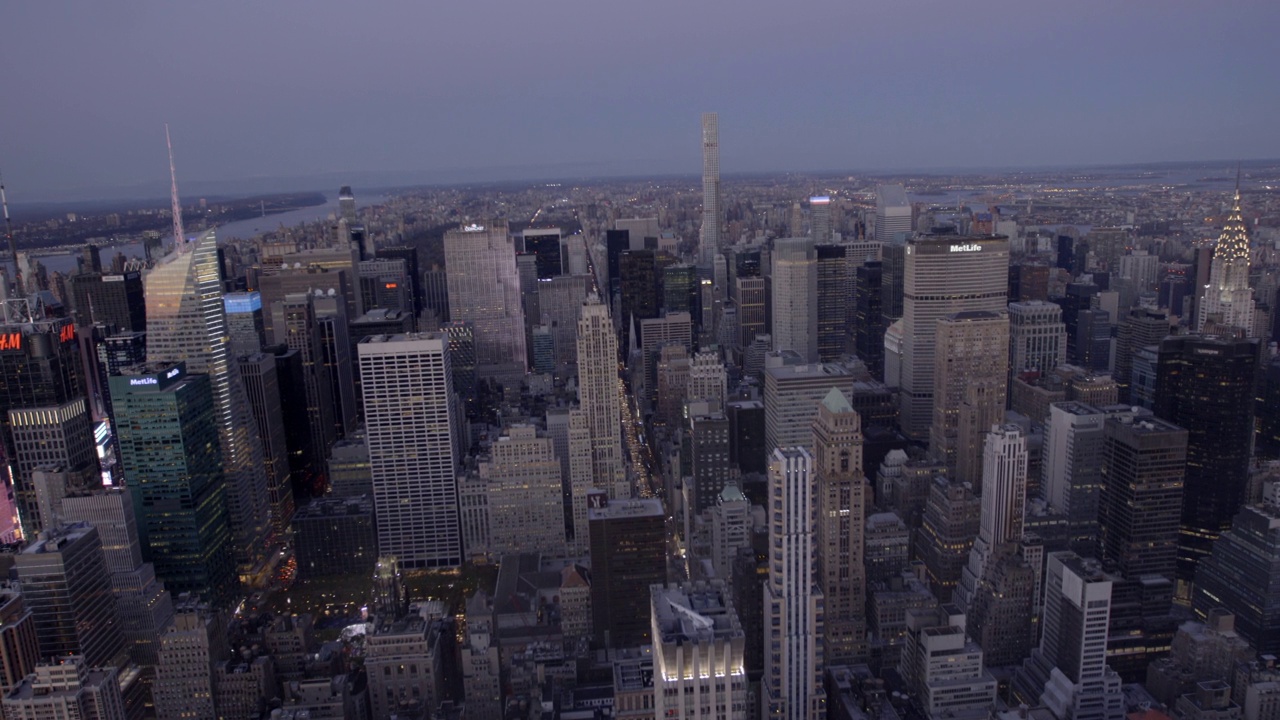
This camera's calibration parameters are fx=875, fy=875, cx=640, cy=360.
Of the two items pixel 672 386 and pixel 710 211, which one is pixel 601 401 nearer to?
pixel 672 386

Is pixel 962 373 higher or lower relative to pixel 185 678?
higher

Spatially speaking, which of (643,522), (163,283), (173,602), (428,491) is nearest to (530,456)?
(428,491)

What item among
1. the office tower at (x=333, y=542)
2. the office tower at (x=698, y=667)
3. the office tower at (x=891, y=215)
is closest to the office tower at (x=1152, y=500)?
the office tower at (x=698, y=667)

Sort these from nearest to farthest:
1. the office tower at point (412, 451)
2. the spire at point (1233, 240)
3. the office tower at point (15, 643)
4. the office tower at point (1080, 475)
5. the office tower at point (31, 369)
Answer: the office tower at point (15, 643), the office tower at point (1080, 475), the spire at point (1233, 240), the office tower at point (31, 369), the office tower at point (412, 451)

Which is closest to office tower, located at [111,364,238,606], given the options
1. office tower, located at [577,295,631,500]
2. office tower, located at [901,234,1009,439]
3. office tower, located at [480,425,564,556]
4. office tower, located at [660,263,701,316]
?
office tower, located at [480,425,564,556]

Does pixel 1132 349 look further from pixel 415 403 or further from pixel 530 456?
pixel 415 403

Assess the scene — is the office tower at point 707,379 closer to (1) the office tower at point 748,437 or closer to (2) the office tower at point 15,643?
(1) the office tower at point 748,437

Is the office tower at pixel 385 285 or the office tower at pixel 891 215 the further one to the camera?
the office tower at pixel 385 285

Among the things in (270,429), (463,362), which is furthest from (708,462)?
(463,362)
